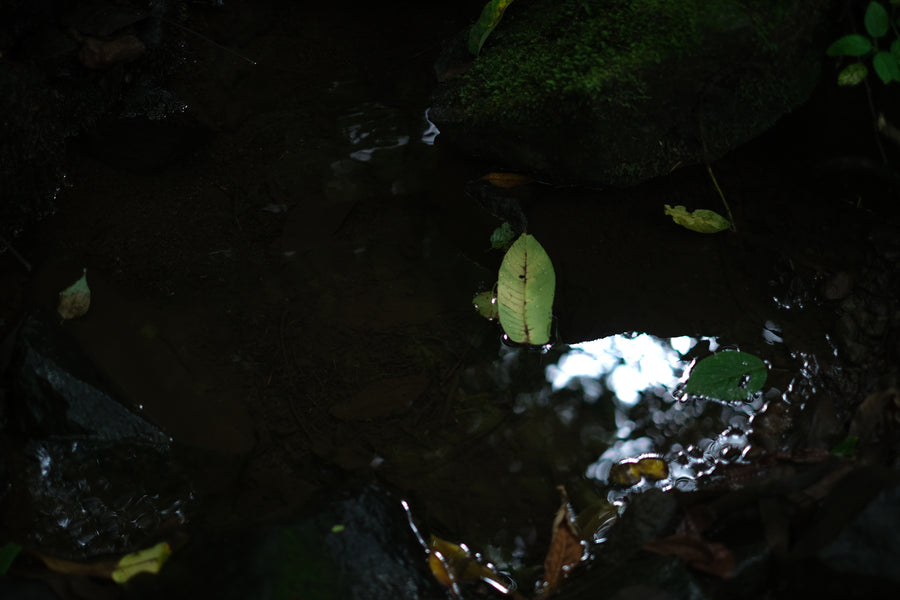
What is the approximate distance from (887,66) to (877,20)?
0.67ft

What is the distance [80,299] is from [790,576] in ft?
8.80

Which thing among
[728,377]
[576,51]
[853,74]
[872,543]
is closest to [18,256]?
[576,51]

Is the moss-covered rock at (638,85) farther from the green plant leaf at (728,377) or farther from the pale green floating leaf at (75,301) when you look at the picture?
the pale green floating leaf at (75,301)

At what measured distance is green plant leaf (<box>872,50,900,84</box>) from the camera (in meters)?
2.73

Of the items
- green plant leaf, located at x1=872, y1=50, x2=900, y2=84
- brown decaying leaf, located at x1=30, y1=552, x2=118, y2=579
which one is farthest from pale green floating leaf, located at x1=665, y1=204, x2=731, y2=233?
brown decaying leaf, located at x1=30, y1=552, x2=118, y2=579

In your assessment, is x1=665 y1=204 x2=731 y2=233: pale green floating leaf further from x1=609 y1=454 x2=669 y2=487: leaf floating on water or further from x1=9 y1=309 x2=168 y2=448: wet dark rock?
x1=9 y1=309 x2=168 y2=448: wet dark rock

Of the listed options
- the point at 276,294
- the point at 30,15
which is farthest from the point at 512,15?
the point at 30,15

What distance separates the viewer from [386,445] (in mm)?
2471

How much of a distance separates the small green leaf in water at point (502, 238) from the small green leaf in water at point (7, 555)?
203 cm

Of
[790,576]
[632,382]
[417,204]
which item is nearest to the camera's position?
[790,576]

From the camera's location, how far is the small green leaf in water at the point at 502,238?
2994 mm

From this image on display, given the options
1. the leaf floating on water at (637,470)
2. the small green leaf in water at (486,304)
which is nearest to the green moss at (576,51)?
the small green leaf in water at (486,304)

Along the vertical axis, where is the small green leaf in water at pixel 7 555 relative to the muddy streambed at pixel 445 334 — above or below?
above

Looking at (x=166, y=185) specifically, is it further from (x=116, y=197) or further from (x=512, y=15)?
(x=512, y=15)
